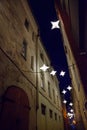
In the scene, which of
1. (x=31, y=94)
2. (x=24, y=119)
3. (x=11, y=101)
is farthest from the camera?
(x=31, y=94)

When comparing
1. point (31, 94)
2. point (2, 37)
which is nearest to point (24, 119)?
point (31, 94)

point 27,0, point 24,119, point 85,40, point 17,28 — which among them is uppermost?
point 27,0

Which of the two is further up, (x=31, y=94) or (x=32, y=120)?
(x=31, y=94)

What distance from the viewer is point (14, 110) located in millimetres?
6906

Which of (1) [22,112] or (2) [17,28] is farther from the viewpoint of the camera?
(2) [17,28]

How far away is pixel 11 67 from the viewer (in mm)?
7371

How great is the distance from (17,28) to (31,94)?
4.42 meters

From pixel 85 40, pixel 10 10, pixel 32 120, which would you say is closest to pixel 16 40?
pixel 10 10

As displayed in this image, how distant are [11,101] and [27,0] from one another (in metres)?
9.00

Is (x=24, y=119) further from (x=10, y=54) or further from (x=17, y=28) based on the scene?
(x=17, y=28)

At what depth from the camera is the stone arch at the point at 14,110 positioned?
6.07 metres

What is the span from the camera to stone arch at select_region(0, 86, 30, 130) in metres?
6.07

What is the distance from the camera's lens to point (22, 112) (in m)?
7.78

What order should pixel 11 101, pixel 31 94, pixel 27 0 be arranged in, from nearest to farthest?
1. pixel 11 101
2. pixel 31 94
3. pixel 27 0
